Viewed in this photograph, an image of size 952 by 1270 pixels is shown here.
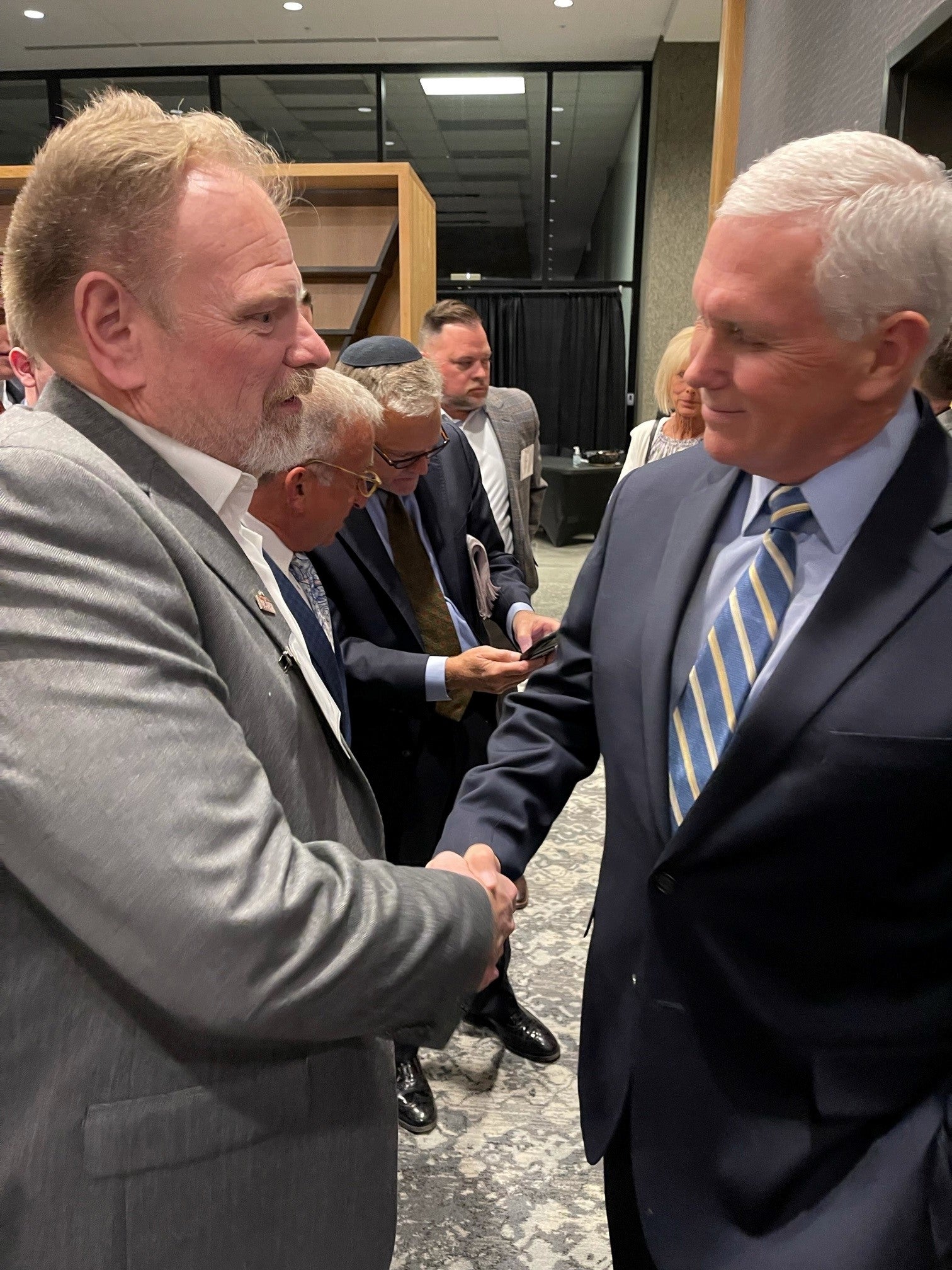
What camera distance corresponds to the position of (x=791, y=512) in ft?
3.49

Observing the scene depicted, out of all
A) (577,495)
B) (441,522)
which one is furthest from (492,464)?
(577,495)

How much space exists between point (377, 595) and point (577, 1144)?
4.46 ft

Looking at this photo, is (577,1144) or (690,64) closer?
(577,1144)

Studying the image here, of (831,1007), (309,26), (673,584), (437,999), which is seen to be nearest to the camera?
(437,999)

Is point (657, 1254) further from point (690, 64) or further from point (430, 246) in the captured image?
point (690, 64)

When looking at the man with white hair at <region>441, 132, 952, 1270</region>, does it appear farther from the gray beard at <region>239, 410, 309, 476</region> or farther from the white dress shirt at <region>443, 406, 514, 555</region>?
the white dress shirt at <region>443, 406, 514, 555</region>

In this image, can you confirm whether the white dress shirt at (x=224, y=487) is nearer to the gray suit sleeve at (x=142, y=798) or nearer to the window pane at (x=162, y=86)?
the gray suit sleeve at (x=142, y=798)

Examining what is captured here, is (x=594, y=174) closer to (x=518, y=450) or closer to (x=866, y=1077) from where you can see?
(x=518, y=450)

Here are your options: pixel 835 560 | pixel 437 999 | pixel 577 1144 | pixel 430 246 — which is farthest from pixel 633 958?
pixel 430 246

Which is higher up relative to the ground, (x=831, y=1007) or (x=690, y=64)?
(x=690, y=64)

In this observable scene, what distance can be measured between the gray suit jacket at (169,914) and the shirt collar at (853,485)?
544 mm

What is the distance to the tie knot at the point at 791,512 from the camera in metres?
1.06

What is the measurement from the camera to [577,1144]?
2.23 metres

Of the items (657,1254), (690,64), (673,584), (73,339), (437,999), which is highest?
(690,64)
